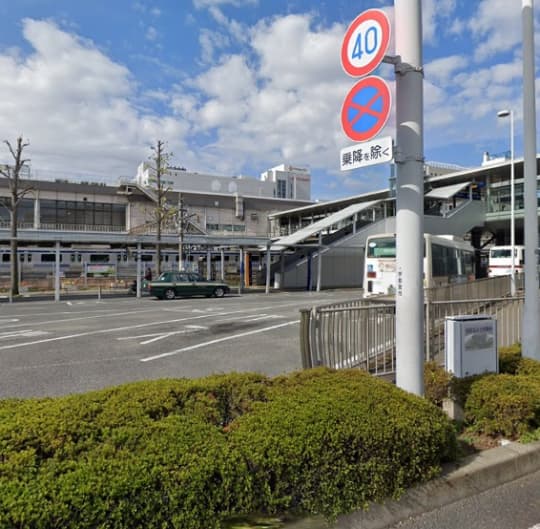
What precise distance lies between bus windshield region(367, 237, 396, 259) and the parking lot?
22.5 ft

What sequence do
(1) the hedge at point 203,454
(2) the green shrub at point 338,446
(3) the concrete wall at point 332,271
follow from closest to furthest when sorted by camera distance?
1. (1) the hedge at point 203,454
2. (2) the green shrub at point 338,446
3. (3) the concrete wall at point 332,271

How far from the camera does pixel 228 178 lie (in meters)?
75.2

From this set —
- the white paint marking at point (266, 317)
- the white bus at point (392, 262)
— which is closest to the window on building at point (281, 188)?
the white bus at point (392, 262)

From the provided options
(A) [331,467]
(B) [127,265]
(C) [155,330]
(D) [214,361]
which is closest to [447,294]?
(D) [214,361]

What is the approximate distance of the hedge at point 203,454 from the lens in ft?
7.50

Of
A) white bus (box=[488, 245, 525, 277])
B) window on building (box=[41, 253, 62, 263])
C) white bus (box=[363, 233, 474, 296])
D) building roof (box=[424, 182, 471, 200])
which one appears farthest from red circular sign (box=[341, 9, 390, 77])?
window on building (box=[41, 253, 62, 263])

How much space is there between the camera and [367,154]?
424cm

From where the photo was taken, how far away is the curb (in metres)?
2.86

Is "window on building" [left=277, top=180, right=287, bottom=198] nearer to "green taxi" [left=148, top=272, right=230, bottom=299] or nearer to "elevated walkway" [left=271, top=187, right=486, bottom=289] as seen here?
"elevated walkway" [left=271, top=187, right=486, bottom=289]

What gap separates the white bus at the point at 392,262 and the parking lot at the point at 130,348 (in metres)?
6.24

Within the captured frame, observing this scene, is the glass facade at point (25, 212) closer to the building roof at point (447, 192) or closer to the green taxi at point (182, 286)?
the green taxi at point (182, 286)

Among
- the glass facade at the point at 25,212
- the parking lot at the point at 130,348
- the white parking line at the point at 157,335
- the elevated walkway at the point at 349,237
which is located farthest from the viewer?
the glass facade at the point at 25,212

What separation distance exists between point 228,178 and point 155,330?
64964mm

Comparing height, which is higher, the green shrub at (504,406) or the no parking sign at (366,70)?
the no parking sign at (366,70)
